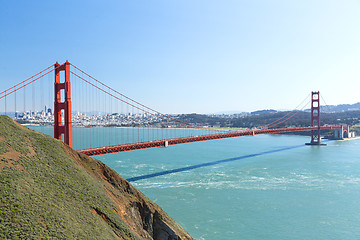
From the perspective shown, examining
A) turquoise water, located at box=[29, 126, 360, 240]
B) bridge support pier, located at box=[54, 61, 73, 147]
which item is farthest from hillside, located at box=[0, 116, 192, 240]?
bridge support pier, located at box=[54, 61, 73, 147]

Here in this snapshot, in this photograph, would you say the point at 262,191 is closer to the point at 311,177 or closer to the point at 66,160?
the point at 311,177

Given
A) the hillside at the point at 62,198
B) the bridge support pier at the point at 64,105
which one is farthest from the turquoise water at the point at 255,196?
the bridge support pier at the point at 64,105

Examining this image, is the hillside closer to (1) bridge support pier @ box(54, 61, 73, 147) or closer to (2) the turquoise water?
(2) the turquoise water

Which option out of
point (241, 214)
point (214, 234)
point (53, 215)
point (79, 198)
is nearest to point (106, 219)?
point (79, 198)

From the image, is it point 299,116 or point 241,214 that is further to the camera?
point 299,116

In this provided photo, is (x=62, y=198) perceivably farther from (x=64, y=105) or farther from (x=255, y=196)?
(x=255, y=196)
